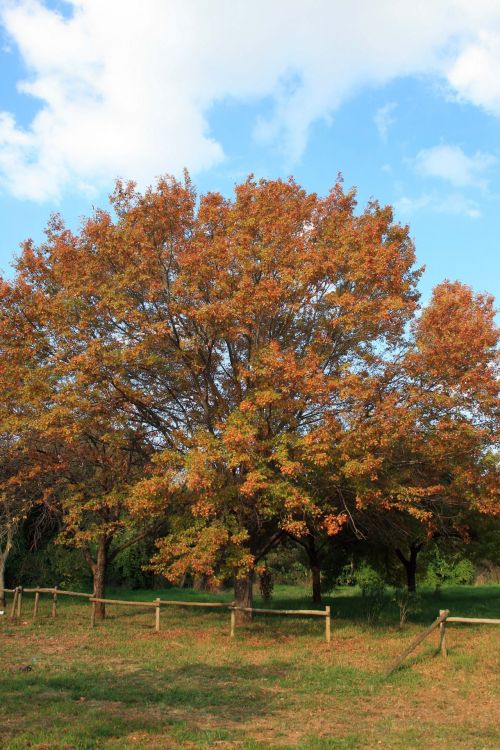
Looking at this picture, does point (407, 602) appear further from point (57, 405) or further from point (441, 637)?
point (57, 405)

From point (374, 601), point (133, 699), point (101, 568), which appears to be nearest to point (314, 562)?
point (374, 601)

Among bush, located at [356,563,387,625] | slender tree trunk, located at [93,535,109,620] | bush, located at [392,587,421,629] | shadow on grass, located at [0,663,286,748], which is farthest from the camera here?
slender tree trunk, located at [93,535,109,620]

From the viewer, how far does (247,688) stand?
1131 centimetres

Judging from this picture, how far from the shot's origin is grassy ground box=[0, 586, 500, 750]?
8234 mm

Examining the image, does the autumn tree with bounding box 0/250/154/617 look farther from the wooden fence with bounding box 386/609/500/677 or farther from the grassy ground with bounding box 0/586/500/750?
the wooden fence with bounding box 386/609/500/677

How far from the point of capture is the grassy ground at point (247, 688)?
8.23 metres

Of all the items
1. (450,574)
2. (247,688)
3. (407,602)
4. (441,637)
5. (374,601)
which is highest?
(441,637)

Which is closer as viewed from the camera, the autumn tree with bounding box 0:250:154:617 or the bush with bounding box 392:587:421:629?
the autumn tree with bounding box 0:250:154:617

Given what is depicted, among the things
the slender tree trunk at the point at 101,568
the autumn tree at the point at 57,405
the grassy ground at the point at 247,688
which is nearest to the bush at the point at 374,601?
the grassy ground at the point at 247,688

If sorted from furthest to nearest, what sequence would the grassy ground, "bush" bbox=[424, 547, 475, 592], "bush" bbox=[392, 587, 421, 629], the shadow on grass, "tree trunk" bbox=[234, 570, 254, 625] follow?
"bush" bbox=[424, 547, 475, 592] < "bush" bbox=[392, 587, 421, 629] < "tree trunk" bbox=[234, 570, 254, 625] < the shadow on grass < the grassy ground

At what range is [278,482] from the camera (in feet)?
48.1

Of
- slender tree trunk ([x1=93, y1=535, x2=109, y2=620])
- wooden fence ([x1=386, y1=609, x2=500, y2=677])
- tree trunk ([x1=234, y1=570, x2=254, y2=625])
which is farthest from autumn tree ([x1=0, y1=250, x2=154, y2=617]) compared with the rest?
wooden fence ([x1=386, y1=609, x2=500, y2=677])

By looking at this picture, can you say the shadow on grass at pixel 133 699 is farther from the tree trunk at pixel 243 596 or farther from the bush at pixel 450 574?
the bush at pixel 450 574

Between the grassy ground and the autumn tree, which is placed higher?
the autumn tree
